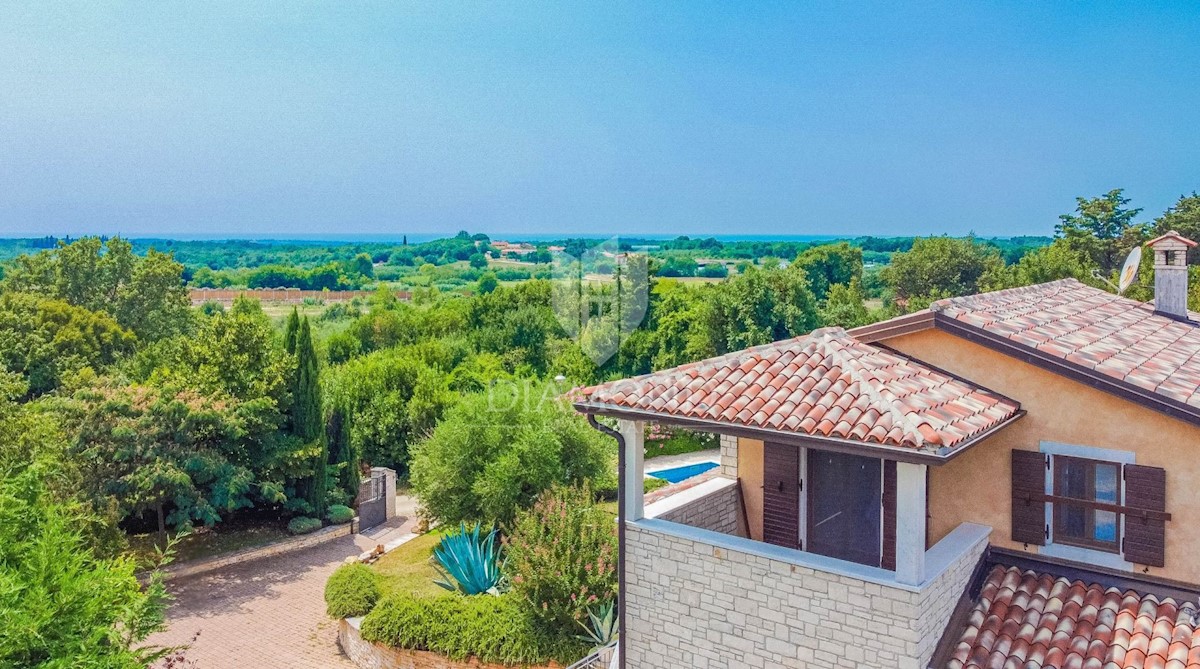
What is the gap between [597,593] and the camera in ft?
47.0

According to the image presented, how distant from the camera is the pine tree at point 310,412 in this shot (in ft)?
78.8

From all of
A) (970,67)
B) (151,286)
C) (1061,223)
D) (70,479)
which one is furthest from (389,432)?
(970,67)

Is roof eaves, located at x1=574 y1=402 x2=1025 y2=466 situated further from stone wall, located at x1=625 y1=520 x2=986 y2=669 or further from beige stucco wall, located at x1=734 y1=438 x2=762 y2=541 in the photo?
beige stucco wall, located at x1=734 y1=438 x2=762 y2=541

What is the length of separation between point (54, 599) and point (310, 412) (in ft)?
50.9

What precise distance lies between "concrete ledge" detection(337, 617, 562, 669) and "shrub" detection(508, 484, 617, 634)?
1001mm

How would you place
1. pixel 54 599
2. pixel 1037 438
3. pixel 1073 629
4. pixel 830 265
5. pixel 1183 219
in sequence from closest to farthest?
pixel 1073 629
pixel 1037 438
pixel 54 599
pixel 1183 219
pixel 830 265

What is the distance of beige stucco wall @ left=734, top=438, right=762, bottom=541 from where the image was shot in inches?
423

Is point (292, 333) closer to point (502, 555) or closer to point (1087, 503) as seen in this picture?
point (502, 555)

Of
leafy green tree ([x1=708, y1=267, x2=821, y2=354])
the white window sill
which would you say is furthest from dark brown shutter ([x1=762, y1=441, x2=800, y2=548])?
leafy green tree ([x1=708, y1=267, x2=821, y2=354])

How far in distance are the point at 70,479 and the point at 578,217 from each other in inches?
2476

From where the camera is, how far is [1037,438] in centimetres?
873

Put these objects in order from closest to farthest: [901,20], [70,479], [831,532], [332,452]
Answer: [831,532] < [70,479] < [332,452] < [901,20]

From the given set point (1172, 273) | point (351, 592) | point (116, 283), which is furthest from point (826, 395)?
point (116, 283)

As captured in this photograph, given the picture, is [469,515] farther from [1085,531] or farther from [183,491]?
[1085,531]
